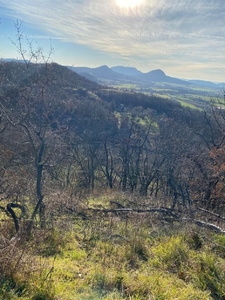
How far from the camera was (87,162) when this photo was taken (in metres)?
29.5

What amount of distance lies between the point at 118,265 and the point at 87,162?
82.7 feet

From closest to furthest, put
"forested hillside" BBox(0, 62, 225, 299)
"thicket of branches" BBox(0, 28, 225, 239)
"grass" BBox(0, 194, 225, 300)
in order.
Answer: "grass" BBox(0, 194, 225, 300), "forested hillside" BBox(0, 62, 225, 299), "thicket of branches" BBox(0, 28, 225, 239)

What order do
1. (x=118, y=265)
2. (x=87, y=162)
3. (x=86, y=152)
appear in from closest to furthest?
(x=118, y=265) → (x=87, y=162) → (x=86, y=152)

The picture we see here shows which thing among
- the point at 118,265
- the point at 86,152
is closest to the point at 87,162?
the point at 86,152

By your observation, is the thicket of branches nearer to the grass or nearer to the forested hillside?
the forested hillside

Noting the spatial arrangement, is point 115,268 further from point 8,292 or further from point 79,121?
point 79,121

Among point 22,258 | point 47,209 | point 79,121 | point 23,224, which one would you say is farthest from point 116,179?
point 22,258

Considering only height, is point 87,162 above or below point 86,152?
below

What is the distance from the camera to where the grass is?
364cm

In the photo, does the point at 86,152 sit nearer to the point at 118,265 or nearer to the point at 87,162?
the point at 87,162

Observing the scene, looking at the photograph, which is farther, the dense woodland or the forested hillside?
the dense woodland

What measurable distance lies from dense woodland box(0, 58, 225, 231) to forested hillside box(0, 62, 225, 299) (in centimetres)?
5

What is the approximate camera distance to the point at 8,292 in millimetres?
3422

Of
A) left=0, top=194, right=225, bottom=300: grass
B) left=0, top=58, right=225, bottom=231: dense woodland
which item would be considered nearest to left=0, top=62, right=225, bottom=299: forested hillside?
left=0, top=58, right=225, bottom=231: dense woodland
